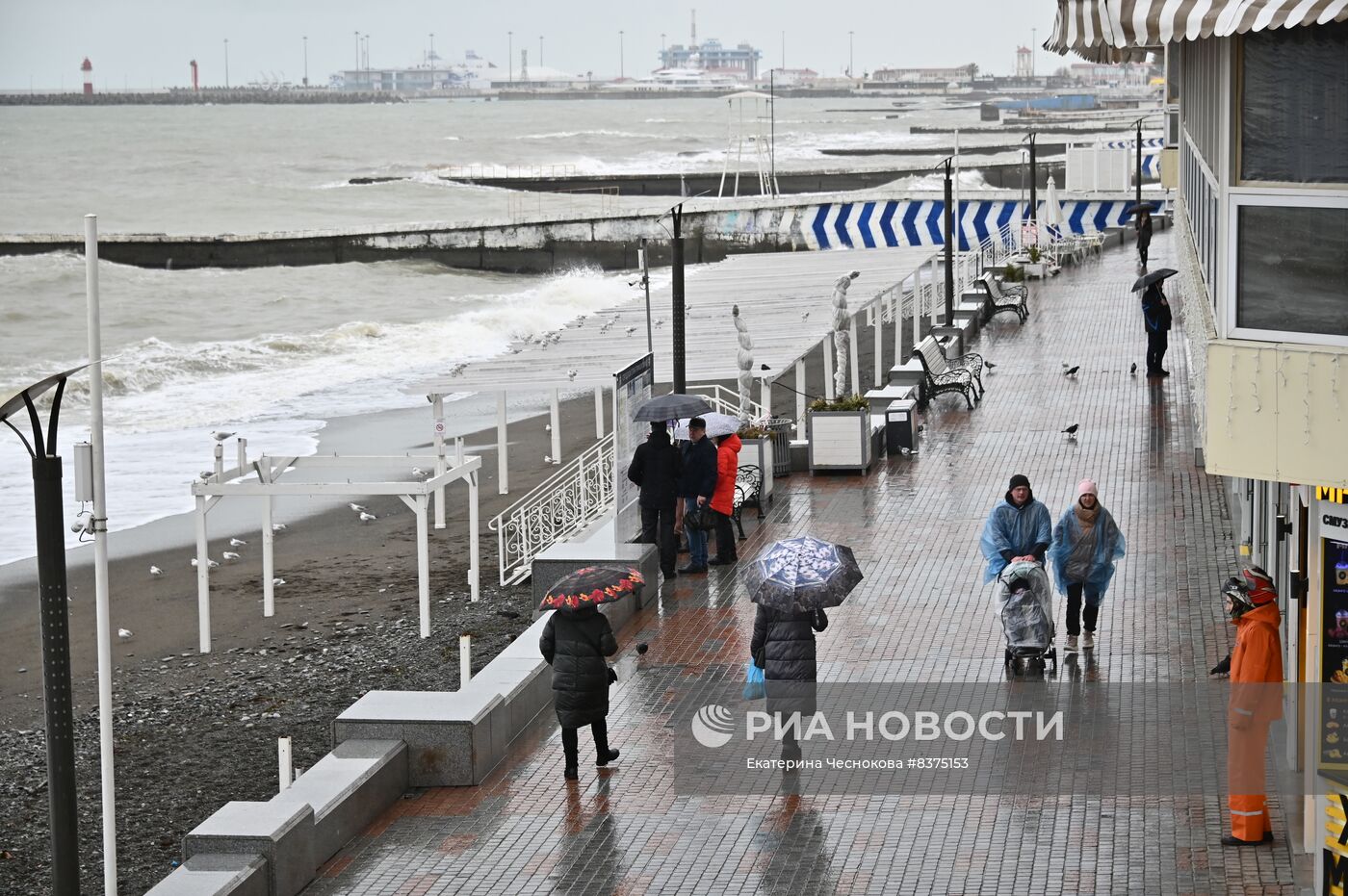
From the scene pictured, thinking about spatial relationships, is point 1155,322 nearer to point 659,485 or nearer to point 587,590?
point 659,485

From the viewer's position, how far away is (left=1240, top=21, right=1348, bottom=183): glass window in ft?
26.3

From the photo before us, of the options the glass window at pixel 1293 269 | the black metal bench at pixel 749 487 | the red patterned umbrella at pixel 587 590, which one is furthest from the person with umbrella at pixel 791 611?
the black metal bench at pixel 749 487

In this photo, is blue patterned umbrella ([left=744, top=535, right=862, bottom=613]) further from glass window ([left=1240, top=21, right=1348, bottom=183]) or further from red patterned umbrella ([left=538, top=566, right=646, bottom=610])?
glass window ([left=1240, top=21, right=1348, bottom=183])

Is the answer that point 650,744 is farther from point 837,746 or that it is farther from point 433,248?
point 433,248

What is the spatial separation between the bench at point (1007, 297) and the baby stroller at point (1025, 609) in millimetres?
20720

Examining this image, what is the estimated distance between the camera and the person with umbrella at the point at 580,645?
10250 mm

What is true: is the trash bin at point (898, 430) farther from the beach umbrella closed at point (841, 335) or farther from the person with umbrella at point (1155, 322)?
the person with umbrella at point (1155, 322)

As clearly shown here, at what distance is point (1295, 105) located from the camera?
821cm

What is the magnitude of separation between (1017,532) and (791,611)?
265 centimetres

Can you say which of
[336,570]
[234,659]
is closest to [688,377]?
[336,570]

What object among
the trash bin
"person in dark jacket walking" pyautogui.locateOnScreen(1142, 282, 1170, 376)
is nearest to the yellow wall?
the trash bin

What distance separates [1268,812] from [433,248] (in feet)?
215

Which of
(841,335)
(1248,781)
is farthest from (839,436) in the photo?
(1248,781)

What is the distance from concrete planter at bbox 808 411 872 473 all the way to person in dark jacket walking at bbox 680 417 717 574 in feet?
13.3
